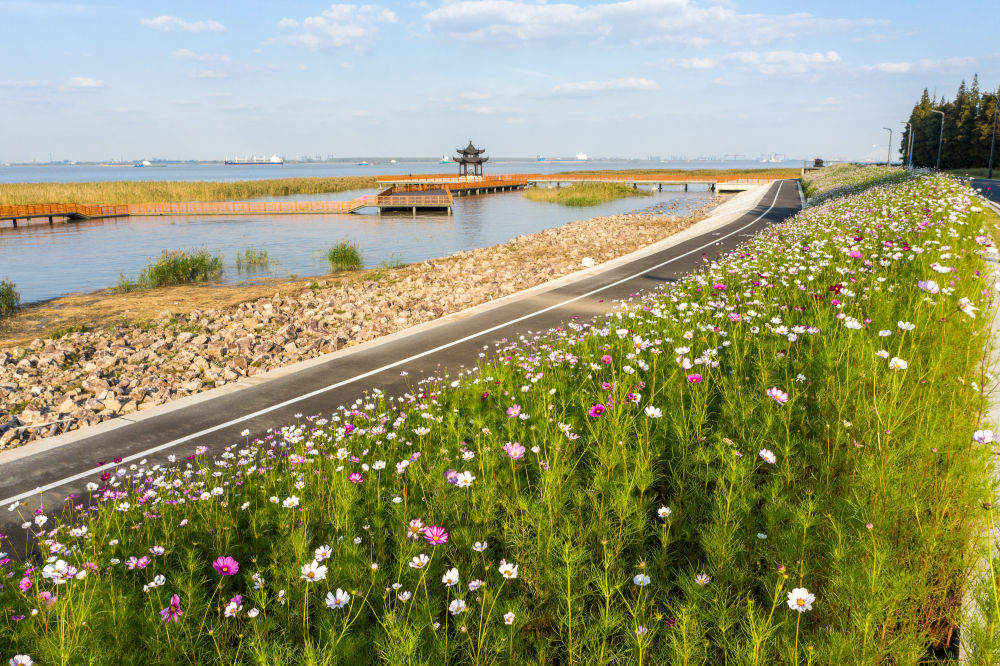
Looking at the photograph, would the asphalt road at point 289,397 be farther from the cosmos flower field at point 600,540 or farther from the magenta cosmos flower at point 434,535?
the magenta cosmos flower at point 434,535

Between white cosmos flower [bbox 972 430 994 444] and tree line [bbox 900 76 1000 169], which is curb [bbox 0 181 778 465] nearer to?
white cosmos flower [bbox 972 430 994 444]

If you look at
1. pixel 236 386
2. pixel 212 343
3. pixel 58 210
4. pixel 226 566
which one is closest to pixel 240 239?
pixel 58 210

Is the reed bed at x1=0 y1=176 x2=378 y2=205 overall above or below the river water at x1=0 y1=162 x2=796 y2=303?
above

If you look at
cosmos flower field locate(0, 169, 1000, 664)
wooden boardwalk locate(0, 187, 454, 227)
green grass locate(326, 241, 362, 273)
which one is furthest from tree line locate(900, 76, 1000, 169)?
cosmos flower field locate(0, 169, 1000, 664)

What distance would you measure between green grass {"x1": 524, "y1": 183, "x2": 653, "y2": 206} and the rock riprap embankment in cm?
5046

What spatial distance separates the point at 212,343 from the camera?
14109 millimetres

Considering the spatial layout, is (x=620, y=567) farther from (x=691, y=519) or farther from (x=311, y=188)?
(x=311, y=188)

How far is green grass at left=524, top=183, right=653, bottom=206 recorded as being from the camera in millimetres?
73562

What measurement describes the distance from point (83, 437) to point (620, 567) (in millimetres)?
7773

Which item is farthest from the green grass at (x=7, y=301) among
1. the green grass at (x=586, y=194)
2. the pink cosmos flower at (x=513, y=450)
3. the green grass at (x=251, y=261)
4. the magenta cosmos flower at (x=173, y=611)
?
the green grass at (x=586, y=194)

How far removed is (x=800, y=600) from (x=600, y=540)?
48.3 inches

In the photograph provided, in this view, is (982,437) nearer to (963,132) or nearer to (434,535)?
(434,535)

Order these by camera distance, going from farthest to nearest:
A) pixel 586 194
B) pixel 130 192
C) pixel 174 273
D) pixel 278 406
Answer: pixel 586 194
pixel 130 192
pixel 174 273
pixel 278 406

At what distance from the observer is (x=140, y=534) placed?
4.64 meters
